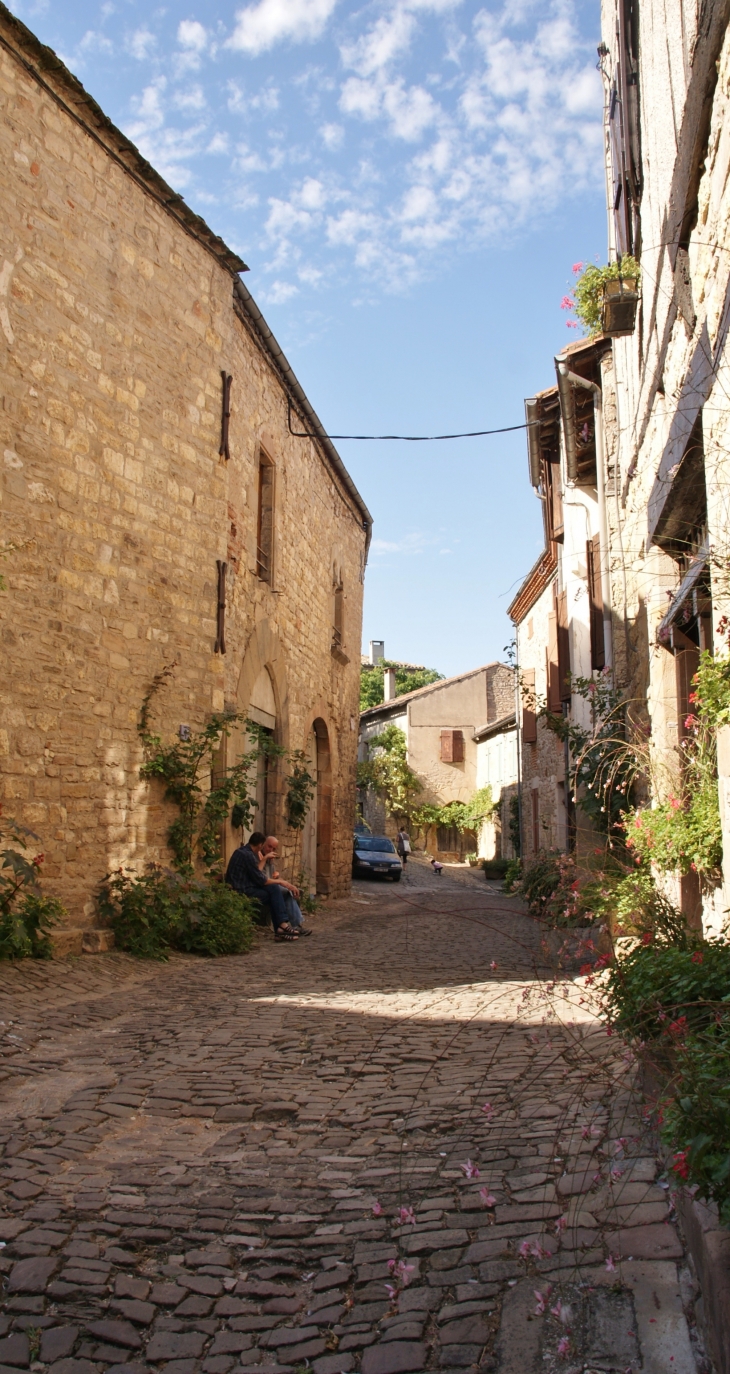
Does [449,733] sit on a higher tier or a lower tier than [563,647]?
higher

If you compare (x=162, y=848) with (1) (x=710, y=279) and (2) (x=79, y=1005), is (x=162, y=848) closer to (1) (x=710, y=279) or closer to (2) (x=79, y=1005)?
(2) (x=79, y=1005)

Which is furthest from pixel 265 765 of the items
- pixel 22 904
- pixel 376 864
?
pixel 376 864

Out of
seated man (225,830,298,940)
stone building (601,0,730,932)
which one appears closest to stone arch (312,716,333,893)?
seated man (225,830,298,940)

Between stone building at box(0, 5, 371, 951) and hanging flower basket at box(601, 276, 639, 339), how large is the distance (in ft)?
11.9

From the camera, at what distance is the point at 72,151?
7.62 meters

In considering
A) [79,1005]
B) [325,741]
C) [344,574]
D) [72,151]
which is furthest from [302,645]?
[79,1005]

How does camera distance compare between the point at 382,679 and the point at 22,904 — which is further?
the point at 382,679

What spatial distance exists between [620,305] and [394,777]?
28873mm

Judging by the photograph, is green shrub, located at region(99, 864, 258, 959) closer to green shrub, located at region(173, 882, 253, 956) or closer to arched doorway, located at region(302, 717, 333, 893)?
green shrub, located at region(173, 882, 253, 956)

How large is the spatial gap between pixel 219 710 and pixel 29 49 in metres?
5.18

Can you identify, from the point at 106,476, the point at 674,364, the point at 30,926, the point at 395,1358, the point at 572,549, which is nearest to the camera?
the point at 395,1358

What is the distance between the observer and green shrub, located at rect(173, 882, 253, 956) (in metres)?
7.95

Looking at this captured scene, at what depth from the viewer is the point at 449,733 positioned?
1425 inches

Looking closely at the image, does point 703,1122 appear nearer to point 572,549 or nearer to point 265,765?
point 265,765
